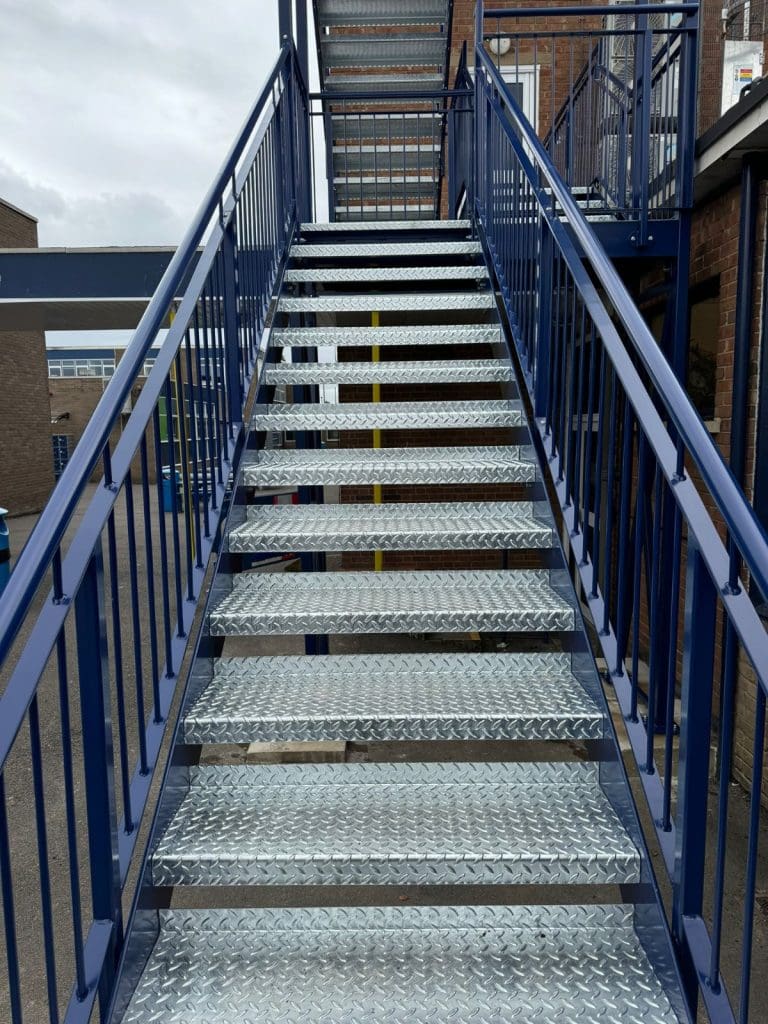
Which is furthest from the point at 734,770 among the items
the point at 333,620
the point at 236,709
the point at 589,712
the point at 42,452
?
the point at 42,452

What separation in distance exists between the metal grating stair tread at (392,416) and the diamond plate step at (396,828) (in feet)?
4.71

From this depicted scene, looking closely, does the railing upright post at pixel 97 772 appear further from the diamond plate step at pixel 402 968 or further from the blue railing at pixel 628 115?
the blue railing at pixel 628 115

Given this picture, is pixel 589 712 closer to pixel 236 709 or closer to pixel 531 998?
pixel 531 998

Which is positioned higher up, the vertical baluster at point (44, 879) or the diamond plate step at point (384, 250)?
the diamond plate step at point (384, 250)

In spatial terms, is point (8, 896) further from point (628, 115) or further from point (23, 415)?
point (23, 415)

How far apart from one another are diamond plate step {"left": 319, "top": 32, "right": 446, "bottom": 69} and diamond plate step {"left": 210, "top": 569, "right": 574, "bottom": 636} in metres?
4.47

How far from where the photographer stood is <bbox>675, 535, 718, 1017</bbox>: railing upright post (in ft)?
4.37

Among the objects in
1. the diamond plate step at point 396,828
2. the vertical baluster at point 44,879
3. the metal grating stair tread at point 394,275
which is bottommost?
the diamond plate step at point 396,828

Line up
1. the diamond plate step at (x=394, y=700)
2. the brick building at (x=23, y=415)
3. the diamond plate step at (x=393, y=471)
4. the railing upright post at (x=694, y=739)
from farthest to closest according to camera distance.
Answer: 1. the brick building at (x=23, y=415)
2. the diamond plate step at (x=393, y=471)
3. the diamond plate step at (x=394, y=700)
4. the railing upright post at (x=694, y=739)

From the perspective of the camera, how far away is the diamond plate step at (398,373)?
3055 mm

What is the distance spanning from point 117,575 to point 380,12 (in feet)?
16.9

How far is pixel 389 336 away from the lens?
3305 millimetres

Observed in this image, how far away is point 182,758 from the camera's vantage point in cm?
181

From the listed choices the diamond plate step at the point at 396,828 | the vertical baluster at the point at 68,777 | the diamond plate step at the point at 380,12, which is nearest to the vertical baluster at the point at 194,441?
the diamond plate step at the point at 396,828
